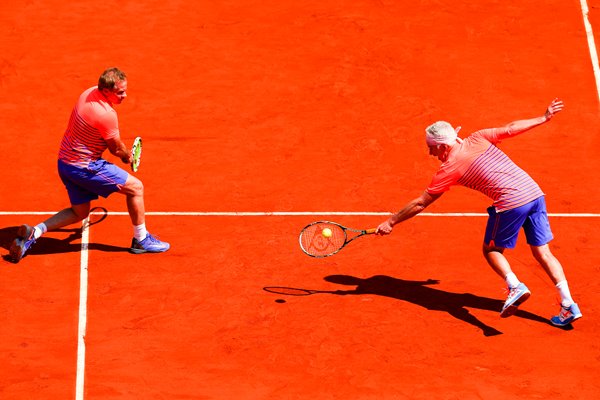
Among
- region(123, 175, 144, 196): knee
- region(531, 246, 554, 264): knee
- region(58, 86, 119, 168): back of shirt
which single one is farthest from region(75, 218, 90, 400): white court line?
region(531, 246, 554, 264): knee

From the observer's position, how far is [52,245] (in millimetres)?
15586

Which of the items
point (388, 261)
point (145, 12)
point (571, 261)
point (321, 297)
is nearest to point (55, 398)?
point (321, 297)

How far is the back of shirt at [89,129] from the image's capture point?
14539 millimetres

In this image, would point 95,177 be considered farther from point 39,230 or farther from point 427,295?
point 427,295

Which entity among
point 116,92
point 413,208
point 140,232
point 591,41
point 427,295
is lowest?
point 427,295

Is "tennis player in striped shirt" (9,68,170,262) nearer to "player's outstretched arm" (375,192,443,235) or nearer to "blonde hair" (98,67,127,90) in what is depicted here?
"blonde hair" (98,67,127,90)

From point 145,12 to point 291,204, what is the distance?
519 centimetres

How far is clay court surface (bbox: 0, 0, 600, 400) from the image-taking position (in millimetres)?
13672

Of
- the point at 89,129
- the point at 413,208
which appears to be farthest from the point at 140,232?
the point at 413,208

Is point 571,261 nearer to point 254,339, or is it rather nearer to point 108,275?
point 254,339

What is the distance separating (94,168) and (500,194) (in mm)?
4493

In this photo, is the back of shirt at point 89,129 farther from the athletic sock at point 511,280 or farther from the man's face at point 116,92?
the athletic sock at point 511,280

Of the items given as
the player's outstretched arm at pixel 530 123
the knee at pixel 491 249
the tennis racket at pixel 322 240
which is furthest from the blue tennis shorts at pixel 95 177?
the player's outstretched arm at pixel 530 123

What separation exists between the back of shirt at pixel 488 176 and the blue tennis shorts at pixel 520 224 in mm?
81
